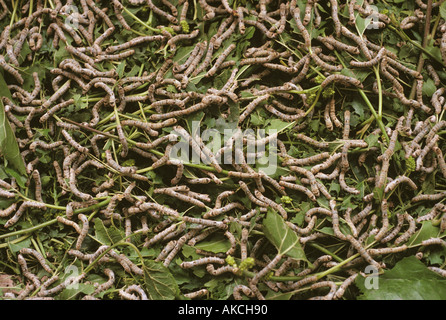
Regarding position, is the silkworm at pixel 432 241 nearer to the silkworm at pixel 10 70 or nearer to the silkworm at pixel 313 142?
the silkworm at pixel 313 142

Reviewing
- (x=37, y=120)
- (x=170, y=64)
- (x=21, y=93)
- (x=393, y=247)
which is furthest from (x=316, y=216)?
(x=21, y=93)

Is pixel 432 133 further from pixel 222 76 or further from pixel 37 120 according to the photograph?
pixel 37 120

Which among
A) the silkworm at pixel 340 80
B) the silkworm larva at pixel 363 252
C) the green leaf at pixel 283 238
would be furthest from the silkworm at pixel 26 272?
the silkworm at pixel 340 80

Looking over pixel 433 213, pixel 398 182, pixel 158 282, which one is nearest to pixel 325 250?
pixel 398 182

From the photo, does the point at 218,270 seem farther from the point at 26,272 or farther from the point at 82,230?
the point at 26,272

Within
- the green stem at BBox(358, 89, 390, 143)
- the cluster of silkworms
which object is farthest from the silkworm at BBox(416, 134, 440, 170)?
the green stem at BBox(358, 89, 390, 143)
